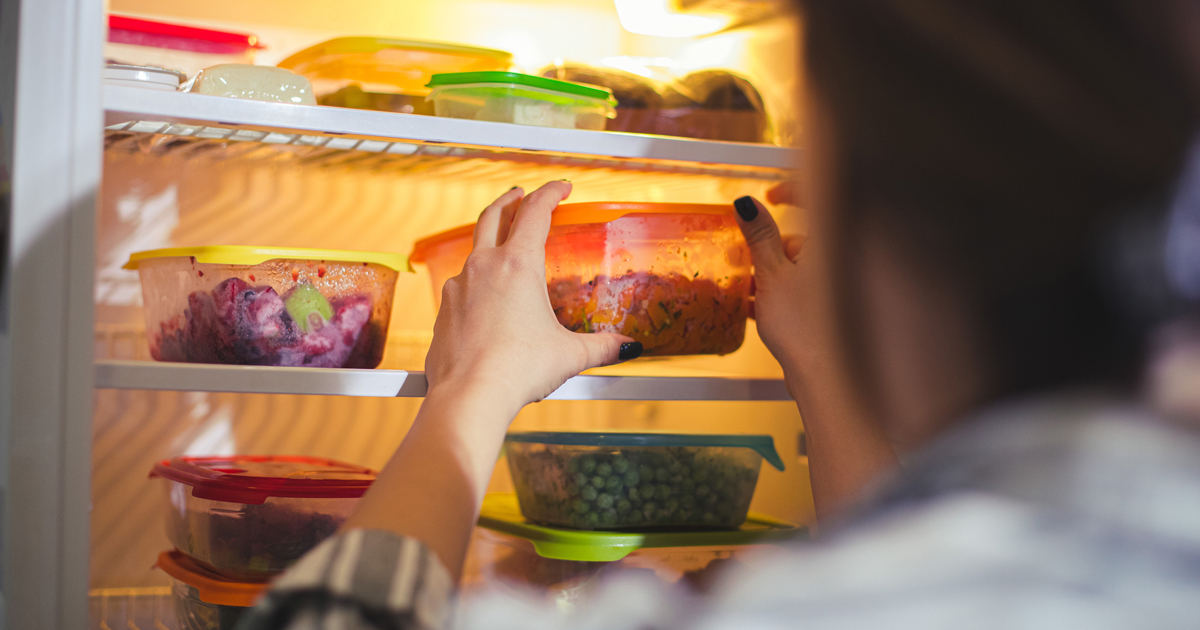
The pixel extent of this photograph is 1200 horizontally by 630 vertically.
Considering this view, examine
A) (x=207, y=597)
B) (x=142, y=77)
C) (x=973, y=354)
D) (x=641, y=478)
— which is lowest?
(x=207, y=597)

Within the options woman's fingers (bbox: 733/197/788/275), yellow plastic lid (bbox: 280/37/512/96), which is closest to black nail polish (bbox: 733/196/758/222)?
woman's fingers (bbox: 733/197/788/275)

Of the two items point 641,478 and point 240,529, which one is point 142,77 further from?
point 641,478

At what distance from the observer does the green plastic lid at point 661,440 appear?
0.91 m

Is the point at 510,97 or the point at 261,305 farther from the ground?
the point at 510,97

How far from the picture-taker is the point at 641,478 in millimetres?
916

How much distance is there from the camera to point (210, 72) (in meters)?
0.76

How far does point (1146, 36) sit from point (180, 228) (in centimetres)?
115

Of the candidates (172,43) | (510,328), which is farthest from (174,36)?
(510,328)

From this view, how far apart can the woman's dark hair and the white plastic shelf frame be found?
1.29 feet

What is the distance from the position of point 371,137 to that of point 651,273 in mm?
308

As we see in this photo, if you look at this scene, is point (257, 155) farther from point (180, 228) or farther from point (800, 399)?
point (800, 399)

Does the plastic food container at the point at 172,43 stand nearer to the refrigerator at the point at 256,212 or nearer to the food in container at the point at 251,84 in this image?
the refrigerator at the point at 256,212

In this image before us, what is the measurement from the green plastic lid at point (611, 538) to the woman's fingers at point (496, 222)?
33 cm

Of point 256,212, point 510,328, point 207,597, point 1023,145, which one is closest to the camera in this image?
point 1023,145
